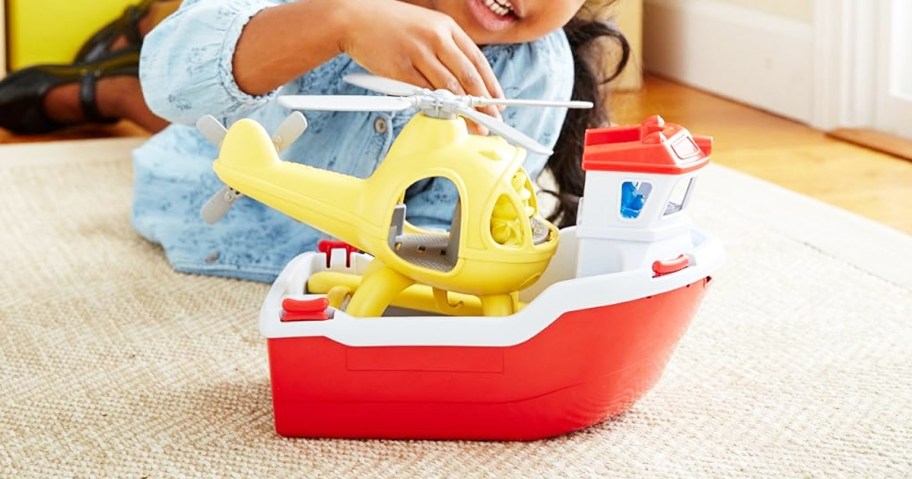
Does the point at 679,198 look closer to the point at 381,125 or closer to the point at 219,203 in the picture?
the point at 219,203

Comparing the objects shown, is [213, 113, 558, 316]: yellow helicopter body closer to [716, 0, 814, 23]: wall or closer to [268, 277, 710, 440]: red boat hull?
[268, 277, 710, 440]: red boat hull

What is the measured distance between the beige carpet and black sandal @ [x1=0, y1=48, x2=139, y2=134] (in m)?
0.51

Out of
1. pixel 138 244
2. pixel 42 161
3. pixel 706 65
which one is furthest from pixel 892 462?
pixel 706 65

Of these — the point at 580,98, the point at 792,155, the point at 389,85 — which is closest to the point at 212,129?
the point at 389,85

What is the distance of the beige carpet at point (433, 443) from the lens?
68cm

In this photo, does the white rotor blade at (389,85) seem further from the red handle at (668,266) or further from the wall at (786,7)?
the wall at (786,7)

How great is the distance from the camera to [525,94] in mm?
1107

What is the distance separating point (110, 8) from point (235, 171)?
4.08 ft

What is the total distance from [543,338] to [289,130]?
0.67ft

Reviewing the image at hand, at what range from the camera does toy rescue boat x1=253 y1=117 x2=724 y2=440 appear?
2.18ft

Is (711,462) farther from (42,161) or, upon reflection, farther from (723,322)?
(42,161)

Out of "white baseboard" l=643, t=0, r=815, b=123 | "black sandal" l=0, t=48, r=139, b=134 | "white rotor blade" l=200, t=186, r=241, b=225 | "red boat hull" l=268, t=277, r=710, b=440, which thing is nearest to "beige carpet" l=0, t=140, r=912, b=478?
"red boat hull" l=268, t=277, r=710, b=440

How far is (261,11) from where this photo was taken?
90 centimetres

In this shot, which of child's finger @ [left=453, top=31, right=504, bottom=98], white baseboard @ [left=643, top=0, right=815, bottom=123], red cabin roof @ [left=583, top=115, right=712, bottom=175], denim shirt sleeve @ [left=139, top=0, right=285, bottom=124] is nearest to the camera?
red cabin roof @ [left=583, top=115, right=712, bottom=175]
